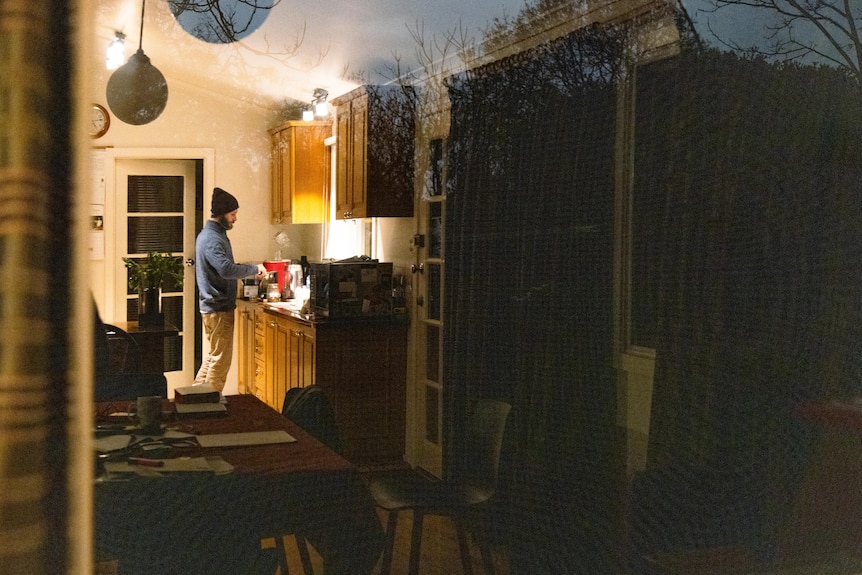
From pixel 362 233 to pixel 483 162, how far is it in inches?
7.4

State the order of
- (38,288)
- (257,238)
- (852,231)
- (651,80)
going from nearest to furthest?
(38,288), (257,238), (651,80), (852,231)

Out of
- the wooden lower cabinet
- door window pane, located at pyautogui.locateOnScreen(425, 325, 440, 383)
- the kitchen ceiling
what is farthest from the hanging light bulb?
door window pane, located at pyautogui.locateOnScreen(425, 325, 440, 383)

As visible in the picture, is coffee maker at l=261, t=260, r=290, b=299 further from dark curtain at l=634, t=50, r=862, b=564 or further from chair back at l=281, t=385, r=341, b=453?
dark curtain at l=634, t=50, r=862, b=564

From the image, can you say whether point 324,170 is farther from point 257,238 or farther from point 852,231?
point 852,231

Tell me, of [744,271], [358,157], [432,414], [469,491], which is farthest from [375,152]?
[744,271]

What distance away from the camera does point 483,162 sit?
0.82 metres

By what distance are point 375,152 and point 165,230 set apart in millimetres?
196

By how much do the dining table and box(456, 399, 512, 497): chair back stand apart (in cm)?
13

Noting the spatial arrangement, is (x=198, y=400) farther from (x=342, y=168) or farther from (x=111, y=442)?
(x=342, y=168)

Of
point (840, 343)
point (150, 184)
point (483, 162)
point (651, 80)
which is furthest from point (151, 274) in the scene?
point (840, 343)

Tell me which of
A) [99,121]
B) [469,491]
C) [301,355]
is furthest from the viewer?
[469,491]

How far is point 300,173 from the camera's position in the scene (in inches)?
26.0

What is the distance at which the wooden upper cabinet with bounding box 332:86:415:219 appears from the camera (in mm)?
684

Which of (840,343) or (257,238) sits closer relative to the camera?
(257,238)
